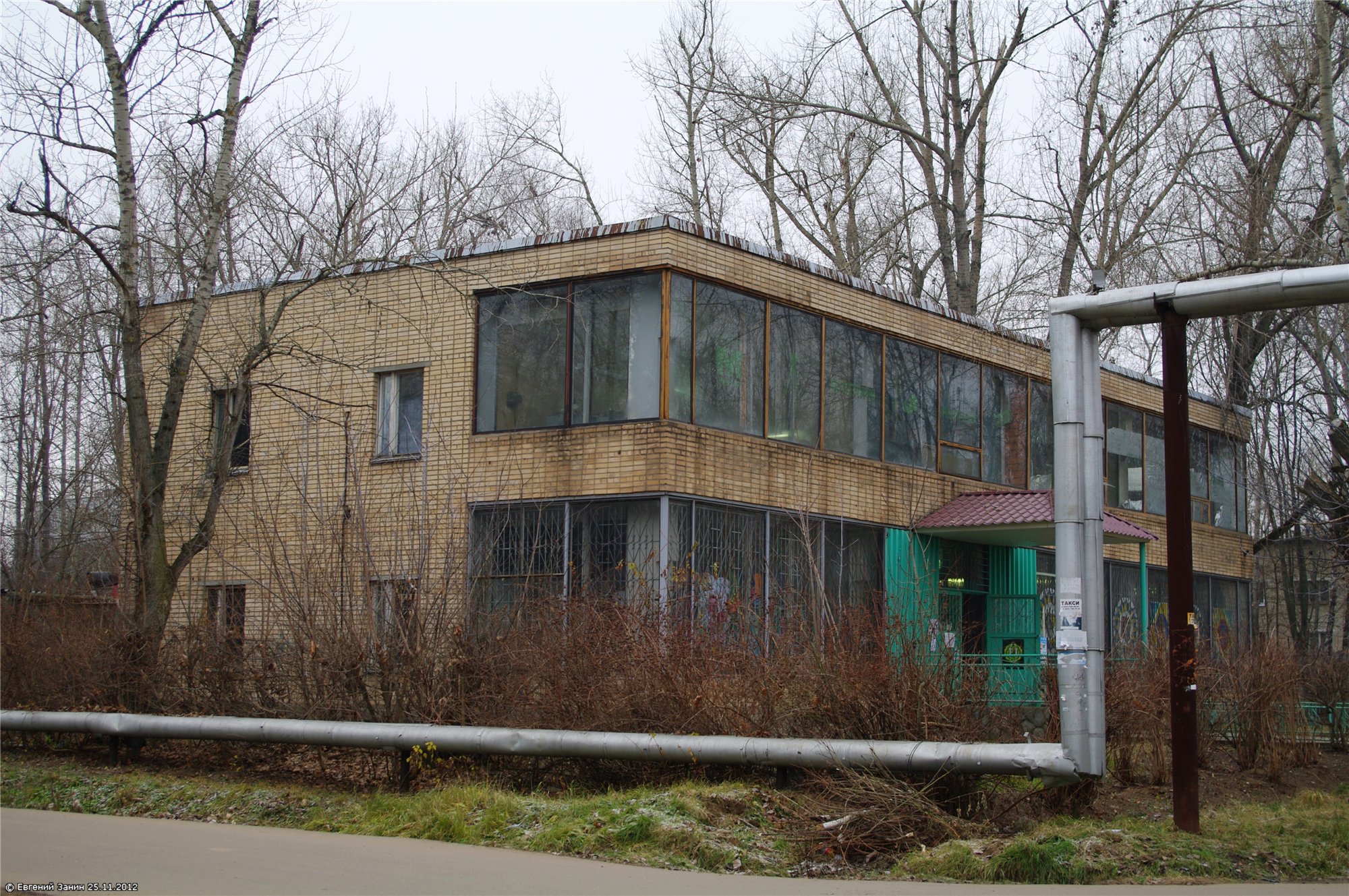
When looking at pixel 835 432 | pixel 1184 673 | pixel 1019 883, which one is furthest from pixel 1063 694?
pixel 835 432

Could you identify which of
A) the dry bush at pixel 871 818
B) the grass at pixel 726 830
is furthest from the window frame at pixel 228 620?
the dry bush at pixel 871 818

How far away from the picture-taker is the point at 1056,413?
10.4 m

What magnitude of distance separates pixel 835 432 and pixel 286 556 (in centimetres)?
950

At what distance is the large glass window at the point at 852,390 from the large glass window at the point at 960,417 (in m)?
2.06

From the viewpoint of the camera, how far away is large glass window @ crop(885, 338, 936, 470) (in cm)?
2227

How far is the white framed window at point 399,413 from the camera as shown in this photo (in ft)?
67.1

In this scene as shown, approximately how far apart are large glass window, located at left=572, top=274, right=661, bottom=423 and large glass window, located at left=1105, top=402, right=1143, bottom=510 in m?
13.0

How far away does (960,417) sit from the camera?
78.5ft

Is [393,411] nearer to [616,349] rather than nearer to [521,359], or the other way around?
[521,359]

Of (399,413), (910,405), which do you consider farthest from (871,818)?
(910,405)

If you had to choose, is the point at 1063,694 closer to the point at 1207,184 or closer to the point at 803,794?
the point at 803,794

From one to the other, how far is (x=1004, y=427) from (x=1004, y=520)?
4385mm

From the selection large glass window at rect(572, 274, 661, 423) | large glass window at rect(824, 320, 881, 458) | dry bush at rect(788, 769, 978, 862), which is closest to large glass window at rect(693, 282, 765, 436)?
large glass window at rect(572, 274, 661, 423)

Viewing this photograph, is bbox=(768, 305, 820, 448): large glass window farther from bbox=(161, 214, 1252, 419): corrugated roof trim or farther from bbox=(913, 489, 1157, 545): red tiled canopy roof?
bbox=(913, 489, 1157, 545): red tiled canopy roof
